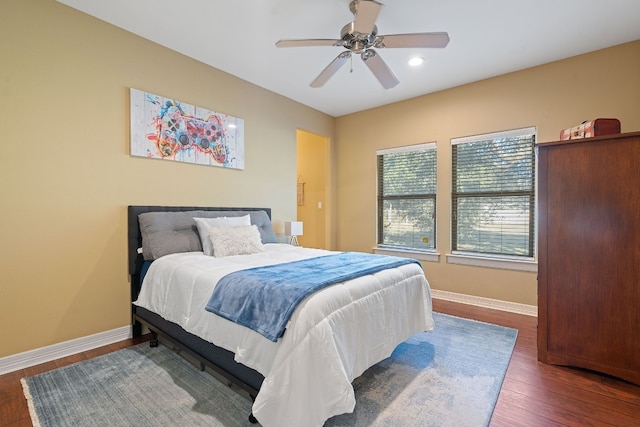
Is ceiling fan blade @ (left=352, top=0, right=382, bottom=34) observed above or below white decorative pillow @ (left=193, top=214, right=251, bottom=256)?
above

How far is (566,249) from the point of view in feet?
7.13

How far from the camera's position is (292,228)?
402cm

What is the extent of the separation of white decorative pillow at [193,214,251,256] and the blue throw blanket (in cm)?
90

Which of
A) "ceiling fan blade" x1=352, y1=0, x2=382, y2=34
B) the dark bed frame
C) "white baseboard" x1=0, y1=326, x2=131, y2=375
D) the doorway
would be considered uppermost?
"ceiling fan blade" x1=352, y1=0, x2=382, y2=34

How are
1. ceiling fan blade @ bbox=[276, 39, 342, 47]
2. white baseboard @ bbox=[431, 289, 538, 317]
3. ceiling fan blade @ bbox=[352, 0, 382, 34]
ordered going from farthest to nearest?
white baseboard @ bbox=[431, 289, 538, 317] < ceiling fan blade @ bbox=[276, 39, 342, 47] < ceiling fan blade @ bbox=[352, 0, 382, 34]

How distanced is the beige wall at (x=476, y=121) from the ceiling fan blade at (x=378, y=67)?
1.53m

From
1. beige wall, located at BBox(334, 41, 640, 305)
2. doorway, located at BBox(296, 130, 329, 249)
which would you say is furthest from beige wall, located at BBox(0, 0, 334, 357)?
beige wall, located at BBox(334, 41, 640, 305)

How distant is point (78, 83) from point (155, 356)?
7.58 ft

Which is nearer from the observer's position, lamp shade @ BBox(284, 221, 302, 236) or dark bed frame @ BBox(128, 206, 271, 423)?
dark bed frame @ BBox(128, 206, 271, 423)

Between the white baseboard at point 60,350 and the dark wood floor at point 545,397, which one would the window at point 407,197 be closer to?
the dark wood floor at point 545,397

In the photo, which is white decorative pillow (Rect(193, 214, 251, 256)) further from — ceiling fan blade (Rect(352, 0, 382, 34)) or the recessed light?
the recessed light

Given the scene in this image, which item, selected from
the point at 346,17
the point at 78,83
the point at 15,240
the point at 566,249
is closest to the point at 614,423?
the point at 566,249

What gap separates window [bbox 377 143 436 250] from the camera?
13.5 feet

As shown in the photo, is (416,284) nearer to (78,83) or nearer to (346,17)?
(346,17)
